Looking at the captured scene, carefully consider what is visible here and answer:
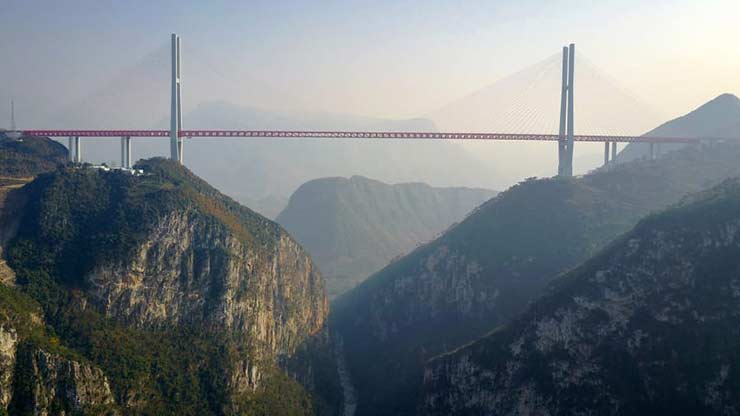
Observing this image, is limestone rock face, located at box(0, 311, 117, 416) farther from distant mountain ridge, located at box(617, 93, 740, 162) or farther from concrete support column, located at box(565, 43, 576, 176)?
distant mountain ridge, located at box(617, 93, 740, 162)

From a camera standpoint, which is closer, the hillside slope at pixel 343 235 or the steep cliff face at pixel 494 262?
the steep cliff face at pixel 494 262

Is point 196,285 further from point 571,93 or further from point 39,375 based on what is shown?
point 571,93

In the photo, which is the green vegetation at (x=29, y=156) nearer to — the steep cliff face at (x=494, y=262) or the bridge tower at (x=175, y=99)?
the bridge tower at (x=175, y=99)

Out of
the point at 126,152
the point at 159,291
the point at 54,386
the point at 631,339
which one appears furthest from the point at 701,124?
the point at 54,386

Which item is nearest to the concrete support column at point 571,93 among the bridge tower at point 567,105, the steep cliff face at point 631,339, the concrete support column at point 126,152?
the bridge tower at point 567,105

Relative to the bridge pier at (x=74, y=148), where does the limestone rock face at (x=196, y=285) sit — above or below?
below

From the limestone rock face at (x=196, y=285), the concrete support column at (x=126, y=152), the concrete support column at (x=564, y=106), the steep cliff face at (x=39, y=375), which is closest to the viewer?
the steep cliff face at (x=39, y=375)
